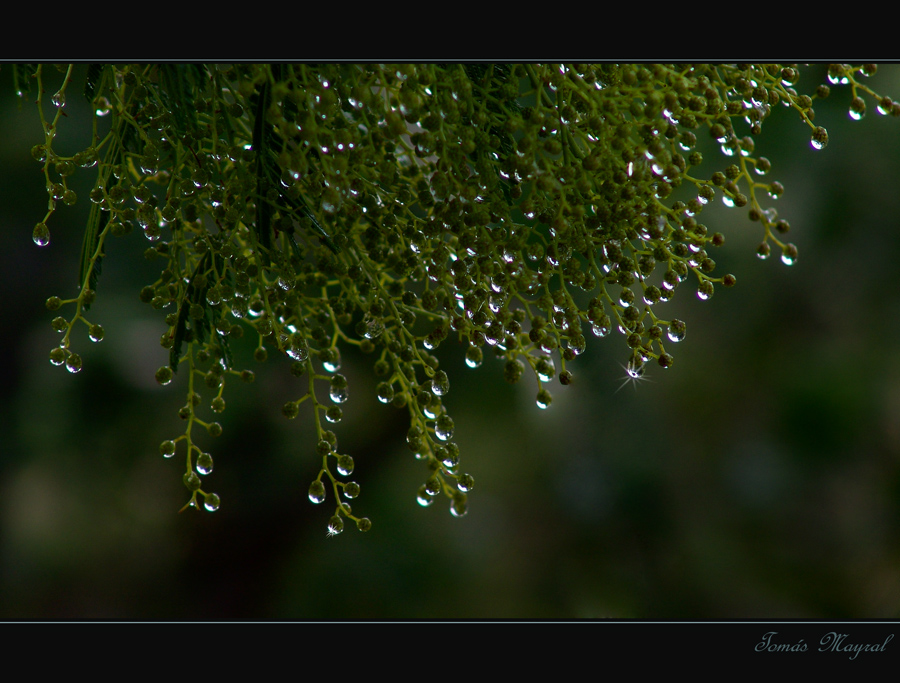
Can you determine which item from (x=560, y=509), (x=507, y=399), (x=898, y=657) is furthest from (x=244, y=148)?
(x=560, y=509)

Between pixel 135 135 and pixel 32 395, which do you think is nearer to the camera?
pixel 135 135

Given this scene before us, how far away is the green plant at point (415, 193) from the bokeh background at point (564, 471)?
1.37m

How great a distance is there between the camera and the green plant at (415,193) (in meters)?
0.45

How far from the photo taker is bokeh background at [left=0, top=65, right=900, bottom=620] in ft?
6.16

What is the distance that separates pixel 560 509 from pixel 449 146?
1694 millimetres

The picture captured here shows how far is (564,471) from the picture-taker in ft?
6.53

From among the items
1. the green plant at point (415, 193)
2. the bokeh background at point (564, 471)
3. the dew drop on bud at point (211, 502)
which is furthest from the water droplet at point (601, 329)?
the bokeh background at point (564, 471)

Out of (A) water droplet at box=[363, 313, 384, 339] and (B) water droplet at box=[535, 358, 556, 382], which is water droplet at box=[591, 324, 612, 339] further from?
(A) water droplet at box=[363, 313, 384, 339]

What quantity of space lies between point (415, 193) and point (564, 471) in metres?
1.59

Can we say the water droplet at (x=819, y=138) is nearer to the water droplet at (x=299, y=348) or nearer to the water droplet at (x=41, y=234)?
the water droplet at (x=299, y=348)

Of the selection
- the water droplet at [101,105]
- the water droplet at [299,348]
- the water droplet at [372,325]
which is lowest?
the water droplet at [299,348]

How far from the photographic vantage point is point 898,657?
691 millimetres

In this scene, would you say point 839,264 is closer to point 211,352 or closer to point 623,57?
point 623,57

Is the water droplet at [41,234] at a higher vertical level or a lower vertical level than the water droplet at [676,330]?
higher
